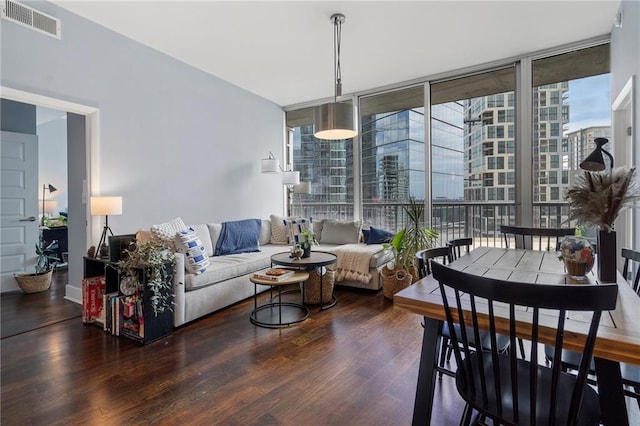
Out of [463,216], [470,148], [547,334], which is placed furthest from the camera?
[463,216]

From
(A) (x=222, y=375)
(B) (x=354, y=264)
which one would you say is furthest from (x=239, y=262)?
(A) (x=222, y=375)

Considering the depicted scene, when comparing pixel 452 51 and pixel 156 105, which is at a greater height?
pixel 452 51

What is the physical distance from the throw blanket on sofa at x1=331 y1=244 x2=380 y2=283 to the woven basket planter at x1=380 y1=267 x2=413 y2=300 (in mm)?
251

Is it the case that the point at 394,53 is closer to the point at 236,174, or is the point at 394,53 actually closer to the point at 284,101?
the point at 284,101

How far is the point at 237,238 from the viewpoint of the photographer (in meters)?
4.23

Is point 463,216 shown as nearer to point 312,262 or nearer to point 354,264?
point 354,264

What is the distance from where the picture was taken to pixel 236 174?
4.98 meters

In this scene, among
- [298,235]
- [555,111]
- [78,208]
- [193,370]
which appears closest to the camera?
[193,370]

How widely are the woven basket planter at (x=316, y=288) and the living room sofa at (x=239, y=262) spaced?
7.9 inches

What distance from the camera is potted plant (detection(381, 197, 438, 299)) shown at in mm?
3703

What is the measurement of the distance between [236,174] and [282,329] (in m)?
2.80

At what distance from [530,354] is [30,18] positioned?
419 centimetres

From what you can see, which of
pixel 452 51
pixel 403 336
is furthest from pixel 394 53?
pixel 403 336

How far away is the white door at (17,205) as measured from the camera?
4.09m
